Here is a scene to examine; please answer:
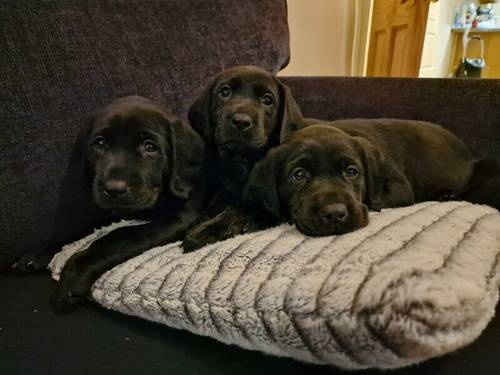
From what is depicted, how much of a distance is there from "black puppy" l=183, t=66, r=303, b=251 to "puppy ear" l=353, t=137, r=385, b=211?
0.31 metres

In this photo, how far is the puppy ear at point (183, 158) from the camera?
133 cm

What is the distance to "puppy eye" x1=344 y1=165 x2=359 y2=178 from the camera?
4.15 feet

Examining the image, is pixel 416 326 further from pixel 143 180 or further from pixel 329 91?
pixel 329 91

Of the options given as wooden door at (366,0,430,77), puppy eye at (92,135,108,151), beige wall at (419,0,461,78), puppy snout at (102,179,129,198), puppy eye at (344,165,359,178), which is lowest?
beige wall at (419,0,461,78)

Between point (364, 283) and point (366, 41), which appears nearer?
point (364, 283)

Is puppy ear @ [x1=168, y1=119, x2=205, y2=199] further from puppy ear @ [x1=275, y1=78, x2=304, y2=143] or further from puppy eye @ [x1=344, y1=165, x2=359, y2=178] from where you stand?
puppy eye @ [x1=344, y1=165, x2=359, y2=178]

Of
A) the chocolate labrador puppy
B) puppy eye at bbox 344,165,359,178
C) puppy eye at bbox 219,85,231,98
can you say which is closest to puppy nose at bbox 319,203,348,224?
the chocolate labrador puppy

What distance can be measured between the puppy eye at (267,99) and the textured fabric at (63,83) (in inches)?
11.9

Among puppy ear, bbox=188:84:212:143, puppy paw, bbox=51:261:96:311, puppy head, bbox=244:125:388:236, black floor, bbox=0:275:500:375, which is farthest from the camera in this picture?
puppy ear, bbox=188:84:212:143

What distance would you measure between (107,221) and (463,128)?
1.34 m

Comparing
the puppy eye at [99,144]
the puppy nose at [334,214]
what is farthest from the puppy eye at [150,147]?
the puppy nose at [334,214]

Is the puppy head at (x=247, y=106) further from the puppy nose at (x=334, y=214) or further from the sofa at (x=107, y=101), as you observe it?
the puppy nose at (x=334, y=214)

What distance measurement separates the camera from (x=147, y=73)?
1553mm

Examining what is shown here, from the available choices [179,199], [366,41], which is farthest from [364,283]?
[366,41]
